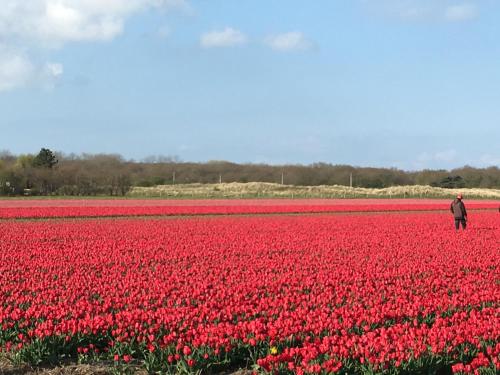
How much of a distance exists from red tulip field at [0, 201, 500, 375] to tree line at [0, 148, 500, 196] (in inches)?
1949

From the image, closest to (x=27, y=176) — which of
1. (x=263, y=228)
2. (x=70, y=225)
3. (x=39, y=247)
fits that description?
(x=70, y=225)

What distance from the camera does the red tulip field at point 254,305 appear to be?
24.6 feet

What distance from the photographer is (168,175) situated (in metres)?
117

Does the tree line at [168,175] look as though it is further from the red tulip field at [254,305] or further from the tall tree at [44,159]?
the red tulip field at [254,305]

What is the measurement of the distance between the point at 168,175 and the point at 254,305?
108 m

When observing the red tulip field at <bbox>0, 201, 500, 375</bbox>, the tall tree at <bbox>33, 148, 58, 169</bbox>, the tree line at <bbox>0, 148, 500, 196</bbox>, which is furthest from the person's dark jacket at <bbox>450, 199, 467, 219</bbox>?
the tall tree at <bbox>33, 148, 58, 169</bbox>

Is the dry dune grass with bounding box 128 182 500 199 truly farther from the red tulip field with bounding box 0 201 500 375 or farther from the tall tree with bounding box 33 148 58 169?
the red tulip field with bounding box 0 201 500 375

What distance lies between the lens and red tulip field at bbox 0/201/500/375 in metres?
7.50

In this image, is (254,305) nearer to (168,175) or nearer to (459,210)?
(459,210)

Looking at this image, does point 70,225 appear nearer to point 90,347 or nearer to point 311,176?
point 90,347

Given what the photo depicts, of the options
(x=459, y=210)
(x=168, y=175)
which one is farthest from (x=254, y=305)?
(x=168, y=175)

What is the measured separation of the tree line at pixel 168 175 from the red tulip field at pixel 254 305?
162 ft

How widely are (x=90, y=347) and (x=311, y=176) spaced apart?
109 meters

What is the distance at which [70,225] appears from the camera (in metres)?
27.9
